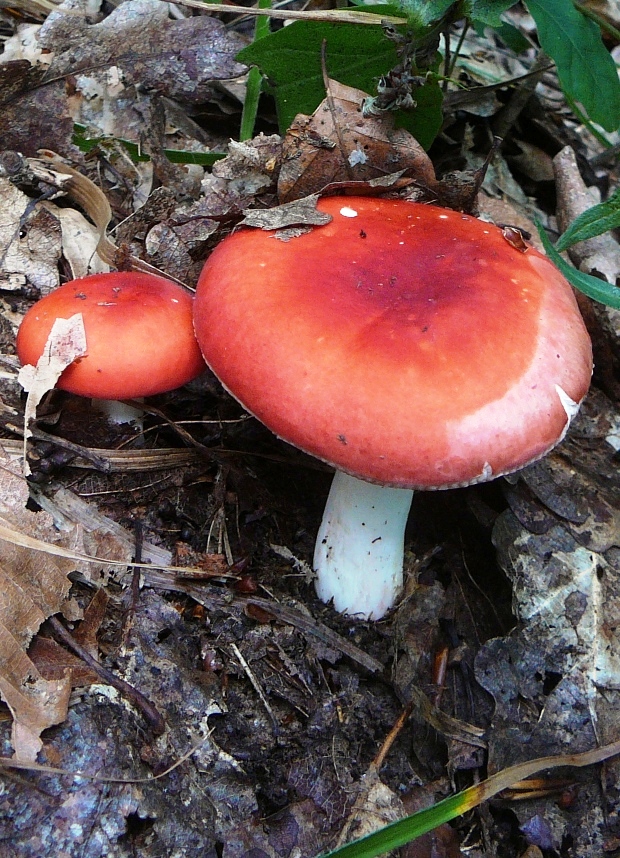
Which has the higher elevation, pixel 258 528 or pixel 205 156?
pixel 205 156

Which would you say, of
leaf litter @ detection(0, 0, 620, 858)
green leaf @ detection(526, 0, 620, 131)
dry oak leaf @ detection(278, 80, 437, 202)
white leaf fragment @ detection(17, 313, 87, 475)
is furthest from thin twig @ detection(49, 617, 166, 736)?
green leaf @ detection(526, 0, 620, 131)

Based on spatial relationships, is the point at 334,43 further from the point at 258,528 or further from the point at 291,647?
the point at 291,647

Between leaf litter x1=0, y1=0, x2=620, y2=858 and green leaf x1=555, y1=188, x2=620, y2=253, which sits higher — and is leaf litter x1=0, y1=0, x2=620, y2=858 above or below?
below

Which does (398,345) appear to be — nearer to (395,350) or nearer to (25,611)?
(395,350)

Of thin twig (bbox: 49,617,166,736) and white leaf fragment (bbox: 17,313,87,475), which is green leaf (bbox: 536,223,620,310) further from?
thin twig (bbox: 49,617,166,736)

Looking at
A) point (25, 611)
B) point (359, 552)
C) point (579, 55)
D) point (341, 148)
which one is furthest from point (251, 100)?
point (25, 611)

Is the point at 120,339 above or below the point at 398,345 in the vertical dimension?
below

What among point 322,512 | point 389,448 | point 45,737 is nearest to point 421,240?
point 389,448

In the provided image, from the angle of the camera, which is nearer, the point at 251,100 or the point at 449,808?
the point at 449,808
